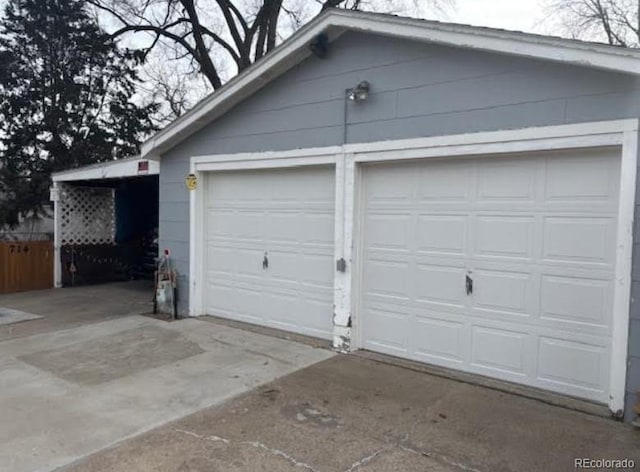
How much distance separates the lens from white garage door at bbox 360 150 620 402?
411 centimetres

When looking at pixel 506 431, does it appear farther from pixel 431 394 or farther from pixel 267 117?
pixel 267 117

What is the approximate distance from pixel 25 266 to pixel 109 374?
649cm

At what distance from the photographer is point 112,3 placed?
15.6 metres

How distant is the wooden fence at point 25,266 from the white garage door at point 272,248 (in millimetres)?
5001

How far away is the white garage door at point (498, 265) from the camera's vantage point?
13.5 ft

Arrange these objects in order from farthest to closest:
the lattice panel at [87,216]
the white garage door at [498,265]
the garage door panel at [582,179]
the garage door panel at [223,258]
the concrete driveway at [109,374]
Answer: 1. the lattice panel at [87,216]
2. the garage door panel at [223,258]
3. the white garage door at [498,265]
4. the garage door panel at [582,179]
5. the concrete driveway at [109,374]

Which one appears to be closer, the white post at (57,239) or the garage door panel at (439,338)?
the garage door panel at (439,338)

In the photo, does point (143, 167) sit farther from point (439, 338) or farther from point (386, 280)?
point (439, 338)

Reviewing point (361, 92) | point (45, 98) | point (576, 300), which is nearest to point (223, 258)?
point (361, 92)

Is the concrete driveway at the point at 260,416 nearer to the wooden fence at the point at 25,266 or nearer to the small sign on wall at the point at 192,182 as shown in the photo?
the small sign on wall at the point at 192,182

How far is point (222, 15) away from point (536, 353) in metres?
16.4

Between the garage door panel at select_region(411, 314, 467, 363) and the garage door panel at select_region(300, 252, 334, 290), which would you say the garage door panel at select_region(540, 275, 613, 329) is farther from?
the garage door panel at select_region(300, 252, 334, 290)

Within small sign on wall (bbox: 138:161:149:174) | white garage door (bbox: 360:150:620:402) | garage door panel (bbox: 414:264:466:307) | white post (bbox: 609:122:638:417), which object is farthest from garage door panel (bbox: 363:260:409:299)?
small sign on wall (bbox: 138:161:149:174)

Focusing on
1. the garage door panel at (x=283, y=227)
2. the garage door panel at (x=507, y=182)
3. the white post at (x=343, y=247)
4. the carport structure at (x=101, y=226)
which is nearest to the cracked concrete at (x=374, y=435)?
the white post at (x=343, y=247)
